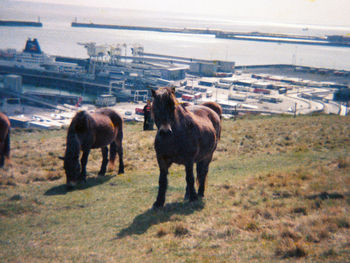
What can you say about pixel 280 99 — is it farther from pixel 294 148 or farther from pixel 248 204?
pixel 248 204

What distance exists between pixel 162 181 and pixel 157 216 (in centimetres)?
77

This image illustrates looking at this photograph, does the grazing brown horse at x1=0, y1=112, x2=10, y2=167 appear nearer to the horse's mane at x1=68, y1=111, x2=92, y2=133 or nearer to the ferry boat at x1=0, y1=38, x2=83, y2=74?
the horse's mane at x1=68, y1=111, x2=92, y2=133

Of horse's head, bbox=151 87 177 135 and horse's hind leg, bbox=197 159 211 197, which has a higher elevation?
horse's head, bbox=151 87 177 135

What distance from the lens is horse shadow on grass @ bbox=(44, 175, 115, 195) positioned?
9.62 m

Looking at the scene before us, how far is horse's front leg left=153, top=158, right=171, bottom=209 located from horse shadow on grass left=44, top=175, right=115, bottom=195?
3371 mm

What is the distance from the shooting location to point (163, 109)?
6414mm

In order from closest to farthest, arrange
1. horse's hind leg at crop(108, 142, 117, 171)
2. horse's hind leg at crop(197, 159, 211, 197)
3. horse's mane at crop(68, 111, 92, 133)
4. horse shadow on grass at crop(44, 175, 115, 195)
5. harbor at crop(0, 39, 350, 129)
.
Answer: horse's hind leg at crop(197, 159, 211, 197), horse shadow on grass at crop(44, 175, 115, 195), horse's mane at crop(68, 111, 92, 133), horse's hind leg at crop(108, 142, 117, 171), harbor at crop(0, 39, 350, 129)

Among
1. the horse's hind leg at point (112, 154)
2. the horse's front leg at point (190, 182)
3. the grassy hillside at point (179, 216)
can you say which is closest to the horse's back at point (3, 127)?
the grassy hillside at point (179, 216)

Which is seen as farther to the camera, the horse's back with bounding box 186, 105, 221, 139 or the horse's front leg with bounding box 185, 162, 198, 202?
the horse's back with bounding box 186, 105, 221, 139

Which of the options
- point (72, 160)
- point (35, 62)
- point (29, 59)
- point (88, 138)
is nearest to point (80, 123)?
point (88, 138)

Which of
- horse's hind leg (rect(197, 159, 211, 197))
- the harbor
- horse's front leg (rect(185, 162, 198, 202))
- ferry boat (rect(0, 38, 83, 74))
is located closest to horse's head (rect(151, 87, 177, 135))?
horse's front leg (rect(185, 162, 198, 202))

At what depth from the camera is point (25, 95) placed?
232ft

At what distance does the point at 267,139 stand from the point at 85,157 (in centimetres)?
1158

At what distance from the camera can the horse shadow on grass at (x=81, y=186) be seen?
9.62 metres
